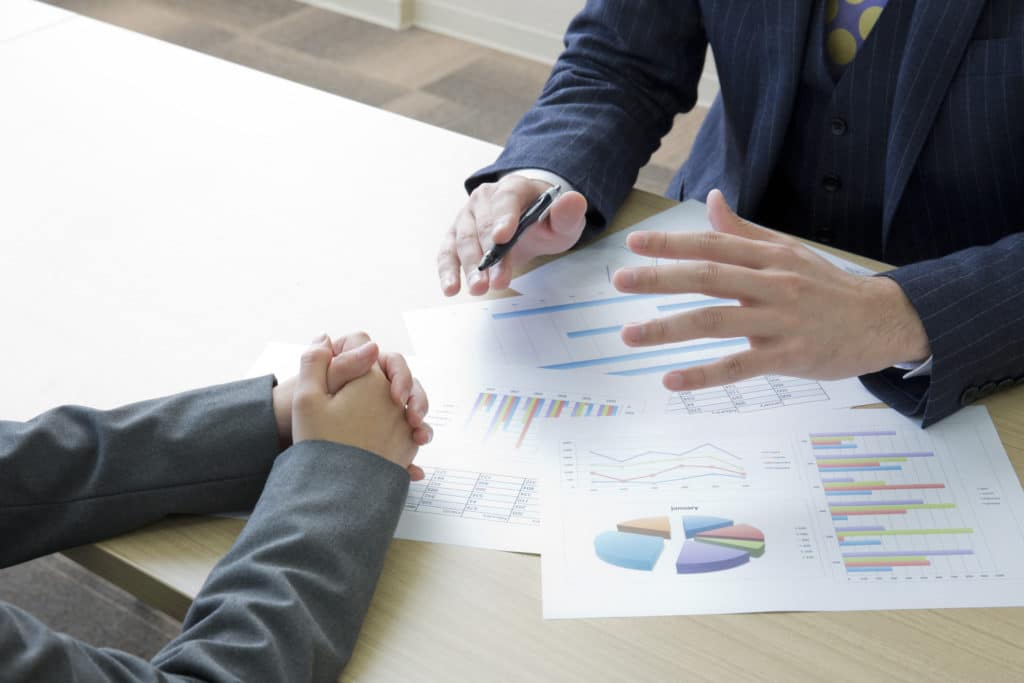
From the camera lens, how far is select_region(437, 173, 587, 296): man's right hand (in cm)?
104

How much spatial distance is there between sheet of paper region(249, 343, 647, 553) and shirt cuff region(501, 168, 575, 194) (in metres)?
0.28

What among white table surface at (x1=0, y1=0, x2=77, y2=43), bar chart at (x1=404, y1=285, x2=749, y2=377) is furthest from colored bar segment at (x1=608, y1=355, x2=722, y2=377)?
white table surface at (x1=0, y1=0, x2=77, y2=43)

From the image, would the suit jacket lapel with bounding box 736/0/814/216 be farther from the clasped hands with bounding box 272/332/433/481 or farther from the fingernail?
the clasped hands with bounding box 272/332/433/481

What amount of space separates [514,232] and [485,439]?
0.26 m

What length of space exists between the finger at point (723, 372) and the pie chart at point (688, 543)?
0.11m

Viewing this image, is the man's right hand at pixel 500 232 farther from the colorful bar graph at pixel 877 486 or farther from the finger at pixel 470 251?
the colorful bar graph at pixel 877 486

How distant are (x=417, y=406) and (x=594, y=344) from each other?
0.22m

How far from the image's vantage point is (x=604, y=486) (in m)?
A: 0.82

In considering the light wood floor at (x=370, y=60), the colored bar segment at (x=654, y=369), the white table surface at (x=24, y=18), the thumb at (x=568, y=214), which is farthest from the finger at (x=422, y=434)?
the light wood floor at (x=370, y=60)

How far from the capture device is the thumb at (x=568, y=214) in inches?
41.1

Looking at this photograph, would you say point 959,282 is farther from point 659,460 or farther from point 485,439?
point 485,439

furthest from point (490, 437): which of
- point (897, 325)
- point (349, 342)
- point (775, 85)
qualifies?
point (775, 85)

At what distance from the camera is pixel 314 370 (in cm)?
85

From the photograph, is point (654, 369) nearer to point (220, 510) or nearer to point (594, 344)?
point (594, 344)
